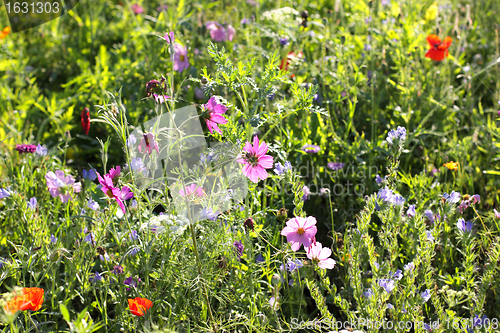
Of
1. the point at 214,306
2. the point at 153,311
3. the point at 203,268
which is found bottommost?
the point at 214,306

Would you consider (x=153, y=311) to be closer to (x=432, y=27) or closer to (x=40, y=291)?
(x=40, y=291)

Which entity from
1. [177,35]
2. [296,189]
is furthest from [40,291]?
[177,35]

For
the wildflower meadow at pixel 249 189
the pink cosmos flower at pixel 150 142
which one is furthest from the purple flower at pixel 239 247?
the pink cosmos flower at pixel 150 142

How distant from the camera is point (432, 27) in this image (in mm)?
2502

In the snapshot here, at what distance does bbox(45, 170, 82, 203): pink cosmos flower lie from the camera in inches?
56.0

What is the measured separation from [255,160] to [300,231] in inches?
10.9

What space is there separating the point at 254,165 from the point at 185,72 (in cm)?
128

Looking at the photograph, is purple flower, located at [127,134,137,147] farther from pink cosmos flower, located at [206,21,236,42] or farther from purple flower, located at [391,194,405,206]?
pink cosmos flower, located at [206,21,236,42]

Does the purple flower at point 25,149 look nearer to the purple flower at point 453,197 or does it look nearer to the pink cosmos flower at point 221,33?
the pink cosmos flower at point 221,33

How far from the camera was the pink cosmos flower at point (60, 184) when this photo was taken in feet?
4.67

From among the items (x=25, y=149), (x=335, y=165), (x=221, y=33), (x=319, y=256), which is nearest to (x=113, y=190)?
(x=319, y=256)

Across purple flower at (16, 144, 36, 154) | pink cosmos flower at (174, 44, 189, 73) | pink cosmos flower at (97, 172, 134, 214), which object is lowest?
purple flower at (16, 144, 36, 154)

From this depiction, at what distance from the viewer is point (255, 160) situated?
3.84 feet

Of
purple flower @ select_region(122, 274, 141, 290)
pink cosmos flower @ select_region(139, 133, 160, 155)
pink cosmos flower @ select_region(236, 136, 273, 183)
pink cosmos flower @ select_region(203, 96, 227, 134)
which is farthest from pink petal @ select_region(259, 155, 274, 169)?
purple flower @ select_region(122, 274, 141, 290)
